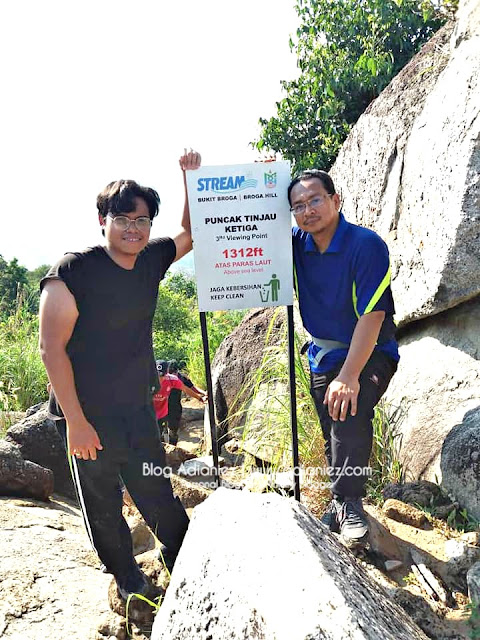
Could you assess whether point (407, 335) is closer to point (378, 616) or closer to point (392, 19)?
point (378, 616)

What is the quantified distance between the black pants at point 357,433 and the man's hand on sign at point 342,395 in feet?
0.49

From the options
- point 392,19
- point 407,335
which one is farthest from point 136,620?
point 392,19

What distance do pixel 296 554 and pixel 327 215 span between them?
172cm

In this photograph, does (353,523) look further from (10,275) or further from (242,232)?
(10,275)

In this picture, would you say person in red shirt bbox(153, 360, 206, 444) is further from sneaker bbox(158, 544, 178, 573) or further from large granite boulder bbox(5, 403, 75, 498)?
sneaker bbox(158, 544, 178, 573)

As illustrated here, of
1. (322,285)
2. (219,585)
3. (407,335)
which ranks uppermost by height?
(322,285)

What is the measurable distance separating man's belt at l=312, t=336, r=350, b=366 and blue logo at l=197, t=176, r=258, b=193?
92cm

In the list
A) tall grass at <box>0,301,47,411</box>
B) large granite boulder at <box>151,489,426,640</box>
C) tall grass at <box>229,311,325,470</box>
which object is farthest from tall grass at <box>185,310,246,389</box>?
large granite boulder at <box>151,489,426,640</box>

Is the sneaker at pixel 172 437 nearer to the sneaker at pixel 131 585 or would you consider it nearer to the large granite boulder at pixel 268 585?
the sneaker at pixel 131 585

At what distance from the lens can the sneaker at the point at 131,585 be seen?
2885 mm

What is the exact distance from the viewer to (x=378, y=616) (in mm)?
1887

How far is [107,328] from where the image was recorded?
2713 millimetres

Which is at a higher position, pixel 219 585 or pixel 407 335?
pixel 407 335

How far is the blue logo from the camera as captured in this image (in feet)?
10.5
